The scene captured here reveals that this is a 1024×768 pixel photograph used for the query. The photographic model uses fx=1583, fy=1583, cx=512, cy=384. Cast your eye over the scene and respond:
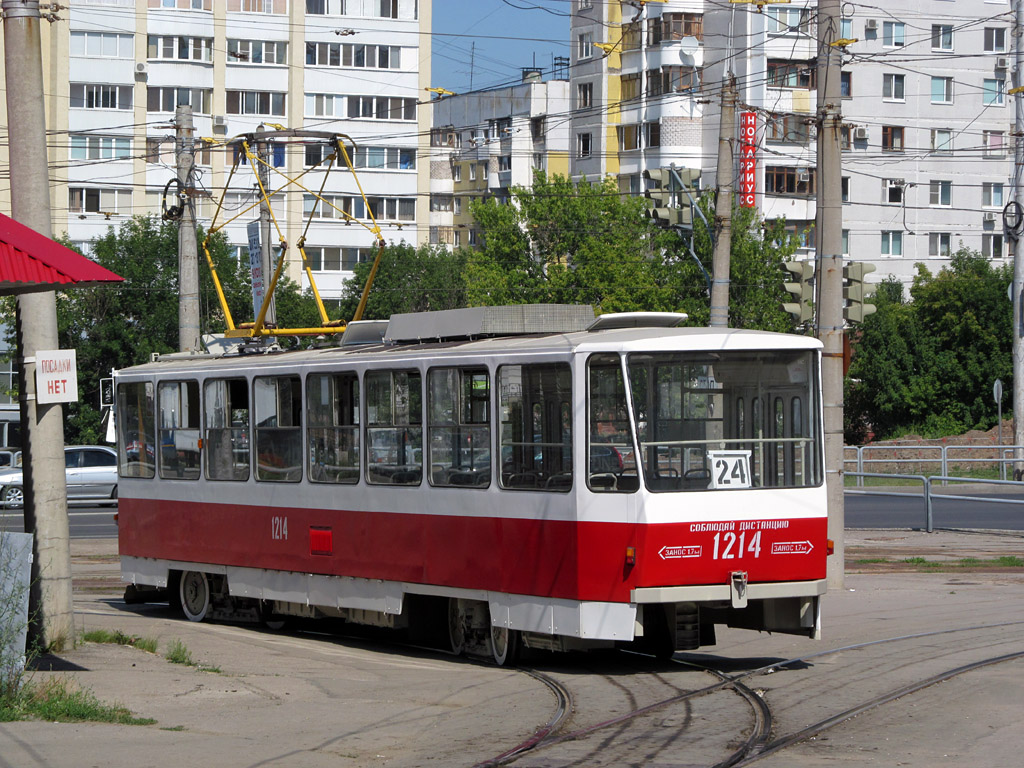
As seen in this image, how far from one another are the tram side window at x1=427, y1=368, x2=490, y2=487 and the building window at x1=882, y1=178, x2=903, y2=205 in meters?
65.9

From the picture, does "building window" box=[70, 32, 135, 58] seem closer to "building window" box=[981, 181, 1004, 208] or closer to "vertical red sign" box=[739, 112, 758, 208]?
"vertical red sign" box=[739, 112, 758, 208]

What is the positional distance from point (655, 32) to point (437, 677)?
6364cm

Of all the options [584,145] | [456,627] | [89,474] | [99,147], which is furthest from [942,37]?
[456,627]

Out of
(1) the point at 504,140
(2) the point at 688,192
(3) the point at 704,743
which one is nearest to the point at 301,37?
(1) the point at 504,140

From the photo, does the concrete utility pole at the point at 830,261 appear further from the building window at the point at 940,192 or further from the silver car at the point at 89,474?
the building window at the point at 940,192

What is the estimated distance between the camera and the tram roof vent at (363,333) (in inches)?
578

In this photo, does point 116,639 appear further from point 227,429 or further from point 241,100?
point 241,100

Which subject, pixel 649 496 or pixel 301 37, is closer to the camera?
pixel 649 496

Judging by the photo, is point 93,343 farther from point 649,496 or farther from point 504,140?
point 649,496

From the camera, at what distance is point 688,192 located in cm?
2388

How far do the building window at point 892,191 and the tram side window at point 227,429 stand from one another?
63791 mm

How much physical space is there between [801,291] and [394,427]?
20.7 feet

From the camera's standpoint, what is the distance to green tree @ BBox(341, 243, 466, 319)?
7288 centimetres

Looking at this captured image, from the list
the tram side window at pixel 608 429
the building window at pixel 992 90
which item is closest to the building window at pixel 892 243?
the building window at pixel 992 90
